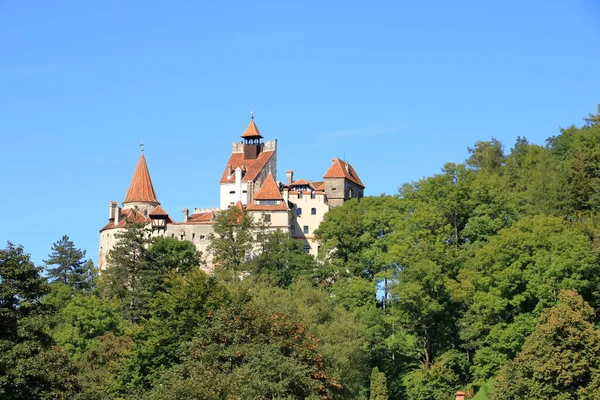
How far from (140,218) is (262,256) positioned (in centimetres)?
2156

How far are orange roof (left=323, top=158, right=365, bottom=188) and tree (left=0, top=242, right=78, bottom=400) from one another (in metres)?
58.7

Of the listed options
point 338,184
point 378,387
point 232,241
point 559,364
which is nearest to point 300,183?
point 338,184

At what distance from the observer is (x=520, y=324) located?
64.1m

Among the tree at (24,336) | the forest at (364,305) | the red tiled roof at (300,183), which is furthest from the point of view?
the red tiled roof at (300,183)

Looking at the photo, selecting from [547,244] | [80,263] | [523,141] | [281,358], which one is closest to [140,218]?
[80,263]

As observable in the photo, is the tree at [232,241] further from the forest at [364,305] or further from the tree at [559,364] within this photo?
the tree at [559,364]

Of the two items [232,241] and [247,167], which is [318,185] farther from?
[232,241]

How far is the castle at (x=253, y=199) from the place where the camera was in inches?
3967

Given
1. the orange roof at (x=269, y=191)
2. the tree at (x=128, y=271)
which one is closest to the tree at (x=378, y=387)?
the tree at (x=128, y=271)

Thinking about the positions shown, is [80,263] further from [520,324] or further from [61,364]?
[61,364]

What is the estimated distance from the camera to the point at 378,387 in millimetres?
68625

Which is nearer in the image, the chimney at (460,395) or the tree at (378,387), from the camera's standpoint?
the chimney at (460,395)

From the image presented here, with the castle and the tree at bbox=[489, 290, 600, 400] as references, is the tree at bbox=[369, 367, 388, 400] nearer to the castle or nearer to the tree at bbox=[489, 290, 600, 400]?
the tree at bbox=[489, 290, 600, 400]

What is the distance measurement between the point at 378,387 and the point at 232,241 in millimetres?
24493
